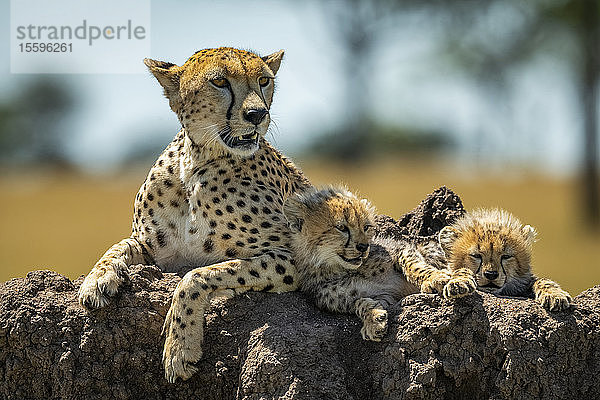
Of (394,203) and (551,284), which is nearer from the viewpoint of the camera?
(551,284)

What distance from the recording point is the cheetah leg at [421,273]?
12.2ft

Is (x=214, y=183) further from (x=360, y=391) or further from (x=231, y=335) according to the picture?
(x=360, y=391)

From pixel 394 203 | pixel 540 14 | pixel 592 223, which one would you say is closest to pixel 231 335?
pixel 394 203

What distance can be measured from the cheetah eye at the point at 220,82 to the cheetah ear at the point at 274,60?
421 mm

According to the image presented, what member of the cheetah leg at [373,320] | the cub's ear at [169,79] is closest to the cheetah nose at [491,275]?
the cheetah leg at [373,320]

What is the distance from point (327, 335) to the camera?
3.76 m

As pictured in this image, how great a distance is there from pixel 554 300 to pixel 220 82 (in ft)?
6.07

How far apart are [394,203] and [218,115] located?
10.3m

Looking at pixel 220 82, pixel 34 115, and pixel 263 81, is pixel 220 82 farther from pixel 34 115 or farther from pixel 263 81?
pixel 34 115

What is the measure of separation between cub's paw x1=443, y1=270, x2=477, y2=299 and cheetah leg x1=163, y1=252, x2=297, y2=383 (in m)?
0.83

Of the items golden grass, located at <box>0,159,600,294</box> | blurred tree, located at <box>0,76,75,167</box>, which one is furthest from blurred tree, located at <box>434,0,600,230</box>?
blurred tree, located at <box>0,76,75,167</box>

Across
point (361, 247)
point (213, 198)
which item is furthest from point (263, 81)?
point (361, 247)

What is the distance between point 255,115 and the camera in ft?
13.6

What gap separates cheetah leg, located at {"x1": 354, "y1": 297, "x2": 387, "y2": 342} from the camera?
368 cm
